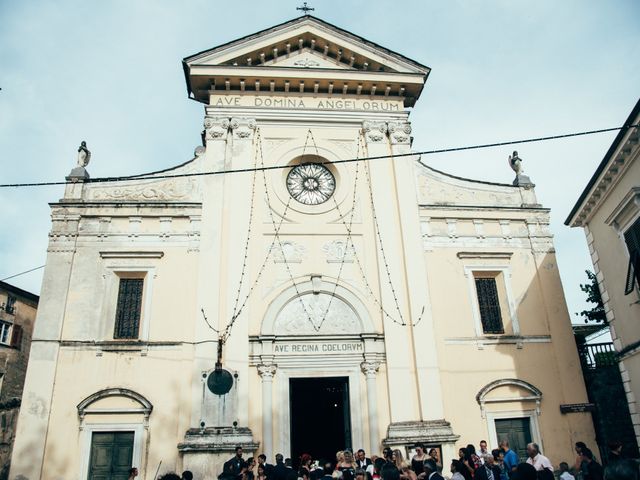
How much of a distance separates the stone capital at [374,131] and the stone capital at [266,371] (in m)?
7.95

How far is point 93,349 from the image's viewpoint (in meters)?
14.4

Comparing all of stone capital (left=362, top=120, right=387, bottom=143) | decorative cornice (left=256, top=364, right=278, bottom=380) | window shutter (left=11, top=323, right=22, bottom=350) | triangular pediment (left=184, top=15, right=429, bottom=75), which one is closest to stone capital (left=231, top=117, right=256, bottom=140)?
triangular pediment (left=184, top=15, right=429, bottom=75)

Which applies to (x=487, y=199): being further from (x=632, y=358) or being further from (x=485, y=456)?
(x=485, y=456)

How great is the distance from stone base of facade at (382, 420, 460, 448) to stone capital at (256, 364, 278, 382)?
A: 344 centimetres

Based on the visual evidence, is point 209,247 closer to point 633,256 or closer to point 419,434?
point 419,434

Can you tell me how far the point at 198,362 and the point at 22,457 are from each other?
4695mm

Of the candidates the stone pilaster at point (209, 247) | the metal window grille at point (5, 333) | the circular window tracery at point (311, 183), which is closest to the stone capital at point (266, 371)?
the stone pilaster at point (209, 247)

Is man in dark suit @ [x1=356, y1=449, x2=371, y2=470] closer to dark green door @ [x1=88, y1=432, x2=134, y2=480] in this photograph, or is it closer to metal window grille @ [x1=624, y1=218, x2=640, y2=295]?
dark green door @ [x1=88, y1=432, x2=134, y2=480]

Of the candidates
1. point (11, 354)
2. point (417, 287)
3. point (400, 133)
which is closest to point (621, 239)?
point (417, 287)

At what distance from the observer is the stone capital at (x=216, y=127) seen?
17062 mm

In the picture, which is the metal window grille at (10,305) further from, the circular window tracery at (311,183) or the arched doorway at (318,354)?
the circular window tracery at (311,183)

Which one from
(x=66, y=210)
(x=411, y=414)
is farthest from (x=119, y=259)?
(x=411, y=414)

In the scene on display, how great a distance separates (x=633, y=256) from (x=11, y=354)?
2192 cm

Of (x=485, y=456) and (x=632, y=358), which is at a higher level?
(x=632, y=358)
